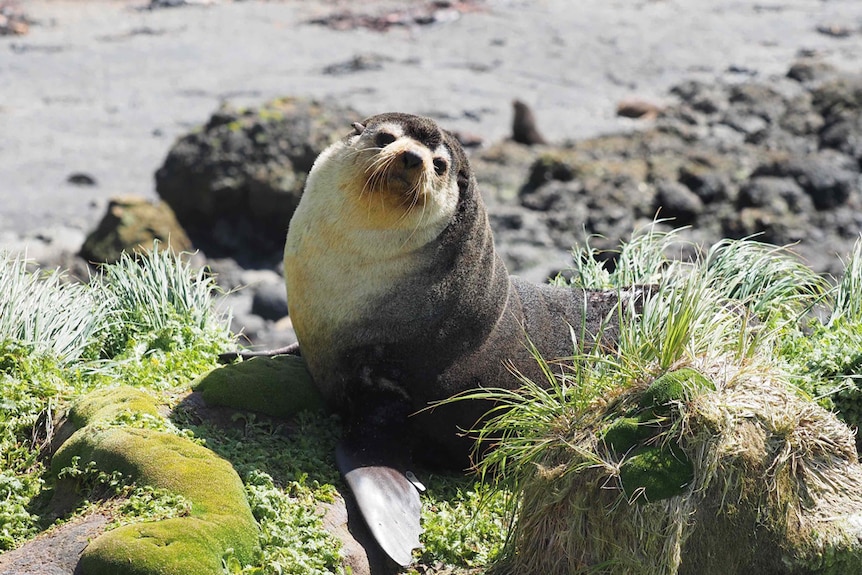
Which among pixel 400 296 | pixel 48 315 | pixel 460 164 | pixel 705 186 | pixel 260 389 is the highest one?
pixel 460 164

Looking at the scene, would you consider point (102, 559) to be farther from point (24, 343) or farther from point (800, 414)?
point (800, 414)

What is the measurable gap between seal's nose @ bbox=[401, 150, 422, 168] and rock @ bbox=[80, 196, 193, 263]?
11.4m

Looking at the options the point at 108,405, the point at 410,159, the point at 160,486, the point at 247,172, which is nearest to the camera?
the point at 160,486

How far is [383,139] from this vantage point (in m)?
6.45

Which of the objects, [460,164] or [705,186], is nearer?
[460,164]

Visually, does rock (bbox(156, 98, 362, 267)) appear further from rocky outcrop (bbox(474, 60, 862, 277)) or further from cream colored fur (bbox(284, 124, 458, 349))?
cream colored fur (bbox(284, 124, 458, 349))

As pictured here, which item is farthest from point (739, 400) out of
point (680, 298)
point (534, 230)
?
point (534, 230)

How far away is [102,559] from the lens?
15.0 ft

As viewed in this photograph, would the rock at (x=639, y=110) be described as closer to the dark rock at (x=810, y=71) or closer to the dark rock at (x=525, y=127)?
the dark rock at (x=525, y=127)

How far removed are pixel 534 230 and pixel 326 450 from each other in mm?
14782

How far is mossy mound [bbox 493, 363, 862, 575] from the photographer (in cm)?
476

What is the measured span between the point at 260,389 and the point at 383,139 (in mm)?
1659

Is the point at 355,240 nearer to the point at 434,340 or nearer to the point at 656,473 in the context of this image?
the point at 434,340

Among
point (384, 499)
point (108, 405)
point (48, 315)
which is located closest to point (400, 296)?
point (384, 499)
